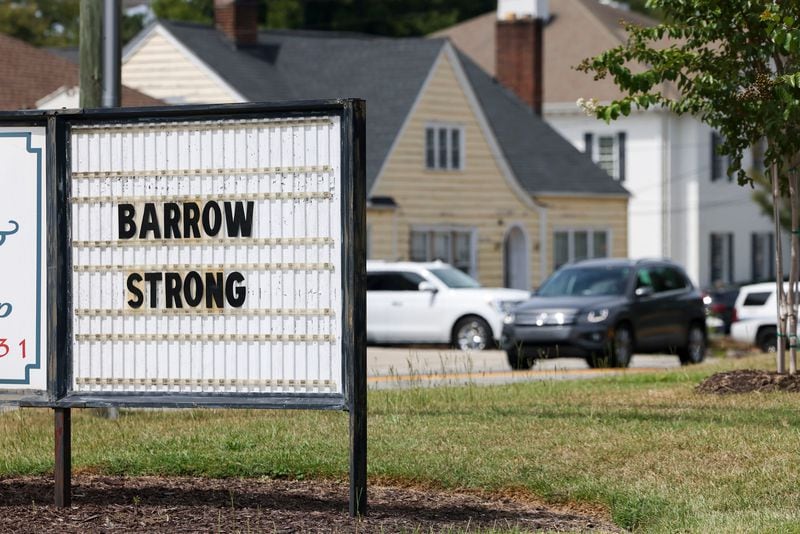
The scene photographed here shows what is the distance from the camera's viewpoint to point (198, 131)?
9.18m

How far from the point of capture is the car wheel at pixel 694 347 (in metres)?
Result: 26.5

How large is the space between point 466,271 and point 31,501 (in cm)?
3291

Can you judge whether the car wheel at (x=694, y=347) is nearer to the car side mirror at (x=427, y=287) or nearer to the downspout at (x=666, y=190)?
the car side mirror at (x=427, y=287)

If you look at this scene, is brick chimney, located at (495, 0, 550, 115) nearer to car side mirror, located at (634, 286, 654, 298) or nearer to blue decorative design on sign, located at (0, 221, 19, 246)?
car side mirror, located at (634, 286, 654, 298)

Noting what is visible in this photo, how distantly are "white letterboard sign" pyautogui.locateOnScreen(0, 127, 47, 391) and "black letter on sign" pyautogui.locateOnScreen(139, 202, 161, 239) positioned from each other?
0.60 metres

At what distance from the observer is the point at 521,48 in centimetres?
4838

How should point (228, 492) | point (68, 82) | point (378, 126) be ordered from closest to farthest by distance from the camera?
point (228, 492) < point (68, 82) < point (378, 126)

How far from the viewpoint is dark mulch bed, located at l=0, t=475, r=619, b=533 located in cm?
877

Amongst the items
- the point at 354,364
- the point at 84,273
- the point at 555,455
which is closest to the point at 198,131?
the point at 84,273

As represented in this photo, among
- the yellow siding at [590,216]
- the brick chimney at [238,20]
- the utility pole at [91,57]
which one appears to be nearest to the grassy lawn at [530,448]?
the utility pole at [91,57]

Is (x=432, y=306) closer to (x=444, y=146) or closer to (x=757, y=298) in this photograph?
(x=757, y=298)

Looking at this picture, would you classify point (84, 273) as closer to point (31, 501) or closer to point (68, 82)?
point (31, 501)

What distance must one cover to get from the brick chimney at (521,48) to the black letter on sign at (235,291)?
38.9m

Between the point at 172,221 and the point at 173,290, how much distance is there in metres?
0.39
